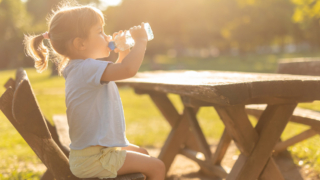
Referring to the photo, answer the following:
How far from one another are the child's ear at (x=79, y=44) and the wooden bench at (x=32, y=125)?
34 cm

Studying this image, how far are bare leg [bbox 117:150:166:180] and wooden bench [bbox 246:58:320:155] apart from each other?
1.61 metres

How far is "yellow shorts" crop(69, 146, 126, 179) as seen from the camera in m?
1.76

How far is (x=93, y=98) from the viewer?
1784 mm

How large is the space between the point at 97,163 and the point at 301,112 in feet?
7.07

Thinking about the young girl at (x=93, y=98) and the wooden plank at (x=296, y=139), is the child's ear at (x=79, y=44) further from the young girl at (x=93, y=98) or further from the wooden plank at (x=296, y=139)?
the wooden plank at (x=296, y=139)

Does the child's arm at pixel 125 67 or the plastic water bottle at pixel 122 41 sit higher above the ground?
the plastic water bottle at pixel 122 41

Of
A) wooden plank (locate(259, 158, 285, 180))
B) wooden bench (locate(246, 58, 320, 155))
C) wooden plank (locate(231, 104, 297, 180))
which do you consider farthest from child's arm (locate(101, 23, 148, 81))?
wooden bench (locate(246, 58, 320, 155))

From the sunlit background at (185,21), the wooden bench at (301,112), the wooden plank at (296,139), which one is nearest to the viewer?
the wooden bench at (301,112)

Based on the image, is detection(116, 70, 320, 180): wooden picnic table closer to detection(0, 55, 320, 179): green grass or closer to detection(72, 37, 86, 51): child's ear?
detection(72, 37, 86, 51): child's ear

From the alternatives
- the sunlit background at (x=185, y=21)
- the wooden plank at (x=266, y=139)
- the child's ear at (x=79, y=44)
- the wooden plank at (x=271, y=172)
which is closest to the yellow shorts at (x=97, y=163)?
the child's ear at (x=79, y=44)

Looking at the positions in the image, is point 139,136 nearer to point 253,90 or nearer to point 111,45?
point 111,45

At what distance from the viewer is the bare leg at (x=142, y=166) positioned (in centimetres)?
180

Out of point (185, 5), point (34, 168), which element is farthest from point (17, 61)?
point (34, 168)

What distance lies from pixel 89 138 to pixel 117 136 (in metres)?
0.15
